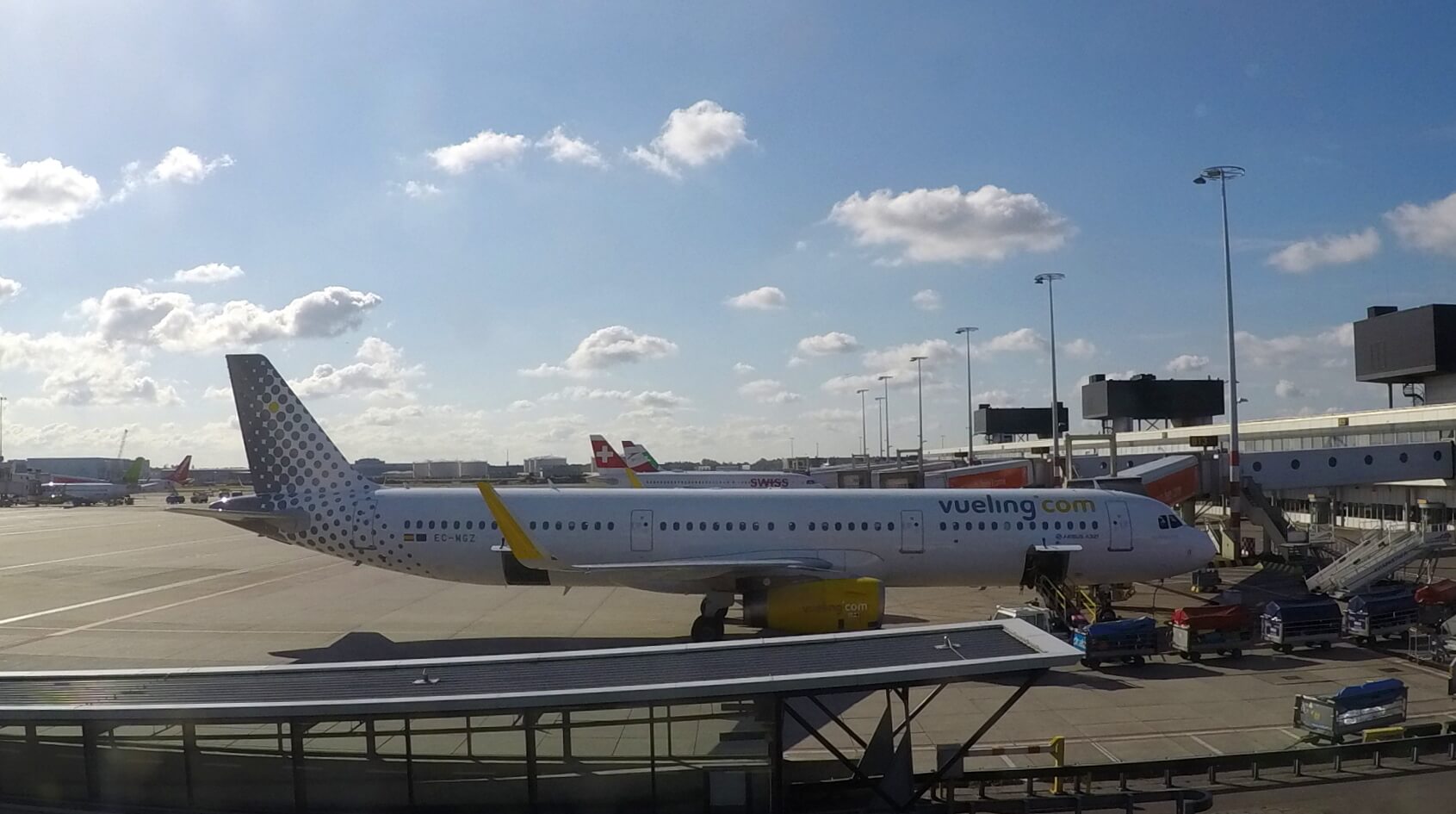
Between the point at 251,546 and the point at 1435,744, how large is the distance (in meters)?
49.5

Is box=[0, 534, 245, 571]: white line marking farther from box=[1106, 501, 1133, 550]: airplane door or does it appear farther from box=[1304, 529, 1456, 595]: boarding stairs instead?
box=[1304, 529, 1456, 595]: boarding stairs

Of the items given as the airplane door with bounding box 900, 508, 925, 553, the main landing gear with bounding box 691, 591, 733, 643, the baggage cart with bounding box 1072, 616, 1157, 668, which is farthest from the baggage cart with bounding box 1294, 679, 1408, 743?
the main landing gear with bounding box 691, 591, 733, 643

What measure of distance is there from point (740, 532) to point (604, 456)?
45.4 m

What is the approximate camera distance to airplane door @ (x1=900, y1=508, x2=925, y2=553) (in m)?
22.9

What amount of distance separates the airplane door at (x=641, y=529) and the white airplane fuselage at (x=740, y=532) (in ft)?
0.08

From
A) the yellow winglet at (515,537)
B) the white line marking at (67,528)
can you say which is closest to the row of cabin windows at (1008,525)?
the yellow winglet at (515,537)

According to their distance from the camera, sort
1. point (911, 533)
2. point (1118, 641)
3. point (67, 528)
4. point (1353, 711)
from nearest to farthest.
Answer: point (1353, 711), point (1118, 641), point (911, 533), point (67, 528)

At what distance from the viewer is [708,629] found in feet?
70.2

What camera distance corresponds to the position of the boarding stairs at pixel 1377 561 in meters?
27.8

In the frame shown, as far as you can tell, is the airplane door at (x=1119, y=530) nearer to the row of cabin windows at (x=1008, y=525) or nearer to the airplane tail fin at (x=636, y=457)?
the row of cabin windows at (x=1008, y=525)

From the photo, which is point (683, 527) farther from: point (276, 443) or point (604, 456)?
point (604, 456)

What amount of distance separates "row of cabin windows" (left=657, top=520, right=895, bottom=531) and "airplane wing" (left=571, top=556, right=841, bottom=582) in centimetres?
76

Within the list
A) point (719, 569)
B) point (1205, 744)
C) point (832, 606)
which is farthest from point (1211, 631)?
point (719, 569)

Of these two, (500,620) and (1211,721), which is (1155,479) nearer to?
(1211,721)
